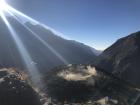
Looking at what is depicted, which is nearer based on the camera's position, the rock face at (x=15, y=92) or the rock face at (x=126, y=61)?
the rock face at (x=15, y=92)

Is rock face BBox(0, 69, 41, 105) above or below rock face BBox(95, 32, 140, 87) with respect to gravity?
below

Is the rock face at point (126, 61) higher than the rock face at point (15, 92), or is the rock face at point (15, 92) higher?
the rock face at point (126, 61)

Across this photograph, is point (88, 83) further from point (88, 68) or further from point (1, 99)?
point (1, 99)

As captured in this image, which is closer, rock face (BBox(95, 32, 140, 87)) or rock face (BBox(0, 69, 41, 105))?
rock face (BBox(0, 69, 41, 105))

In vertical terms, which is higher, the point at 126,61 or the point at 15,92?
the point at 126,61
